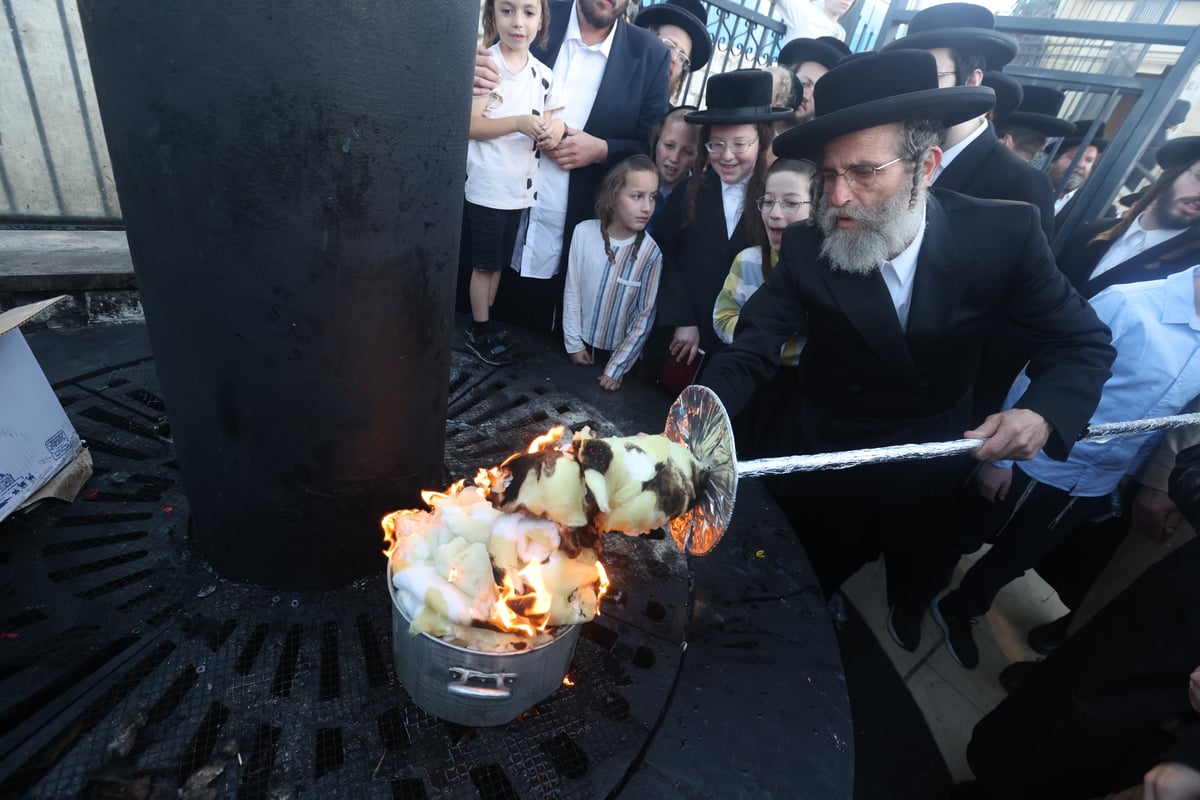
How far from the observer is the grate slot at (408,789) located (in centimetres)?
120

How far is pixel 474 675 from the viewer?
3.91 feet

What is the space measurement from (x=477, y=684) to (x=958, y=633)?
2863 millimetres

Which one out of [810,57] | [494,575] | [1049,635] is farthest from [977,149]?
[494,575]

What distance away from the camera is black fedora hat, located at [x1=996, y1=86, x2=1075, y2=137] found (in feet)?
13.3

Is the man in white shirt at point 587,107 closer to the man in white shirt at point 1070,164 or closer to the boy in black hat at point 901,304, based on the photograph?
the boy in black hat at point 901,304

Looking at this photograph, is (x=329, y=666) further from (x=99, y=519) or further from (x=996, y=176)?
(x=996, y=176)

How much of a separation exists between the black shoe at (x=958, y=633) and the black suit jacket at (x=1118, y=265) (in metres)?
1.97

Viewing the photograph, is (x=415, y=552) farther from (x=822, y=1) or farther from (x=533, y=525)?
(x=822, y=1)

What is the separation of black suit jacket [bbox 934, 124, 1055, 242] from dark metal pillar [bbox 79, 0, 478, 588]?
2.68m

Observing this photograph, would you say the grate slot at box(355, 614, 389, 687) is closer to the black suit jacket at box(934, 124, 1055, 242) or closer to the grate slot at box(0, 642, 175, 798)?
the grate slot at box(0, 642, 175, 798)

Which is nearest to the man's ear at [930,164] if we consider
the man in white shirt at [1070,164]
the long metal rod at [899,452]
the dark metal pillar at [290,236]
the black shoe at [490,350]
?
the long metal rod at [899,452]

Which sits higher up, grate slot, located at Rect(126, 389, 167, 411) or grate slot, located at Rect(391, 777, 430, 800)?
grate slot, located at Rect(391, 777, 430, 800)

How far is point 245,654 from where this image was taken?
1420 mm

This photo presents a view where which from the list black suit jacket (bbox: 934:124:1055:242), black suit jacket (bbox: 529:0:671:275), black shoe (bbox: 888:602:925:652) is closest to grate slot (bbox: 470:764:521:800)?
black shoe (bbox: 888:602:925:652)
